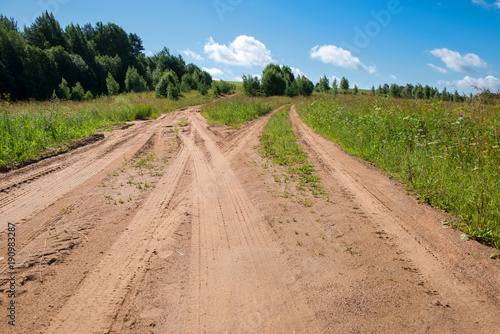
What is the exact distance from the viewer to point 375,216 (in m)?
4.27

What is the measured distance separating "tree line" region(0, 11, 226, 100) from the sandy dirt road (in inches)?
620

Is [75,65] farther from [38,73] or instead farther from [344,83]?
[344,83]

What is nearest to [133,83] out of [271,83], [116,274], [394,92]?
[271,83]

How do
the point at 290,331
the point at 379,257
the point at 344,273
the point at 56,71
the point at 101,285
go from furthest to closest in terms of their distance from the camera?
the point at 56,71, the point at 379,257, the point at 344,273, the point at 101,285, the point at 290,331

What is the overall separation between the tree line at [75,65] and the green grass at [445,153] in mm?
17585

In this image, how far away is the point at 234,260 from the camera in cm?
325

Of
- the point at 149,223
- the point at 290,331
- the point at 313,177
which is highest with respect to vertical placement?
the point at 313,177

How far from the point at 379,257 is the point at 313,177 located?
2.84 metres

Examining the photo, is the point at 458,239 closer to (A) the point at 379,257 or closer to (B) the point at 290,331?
(A) the point at 379,257

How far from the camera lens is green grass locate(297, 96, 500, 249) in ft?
13.1

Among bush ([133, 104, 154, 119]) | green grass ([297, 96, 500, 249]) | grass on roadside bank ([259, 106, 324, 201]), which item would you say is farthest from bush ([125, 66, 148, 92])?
green grass ([297, 96, 500, 249])

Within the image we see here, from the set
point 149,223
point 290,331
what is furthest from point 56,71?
point 290,331

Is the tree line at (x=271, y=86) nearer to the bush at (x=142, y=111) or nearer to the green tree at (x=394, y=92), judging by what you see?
the green tree at (x=394, y=92)

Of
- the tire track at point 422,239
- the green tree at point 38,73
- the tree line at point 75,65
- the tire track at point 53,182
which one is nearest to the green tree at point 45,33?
the tree line at point 75,65
